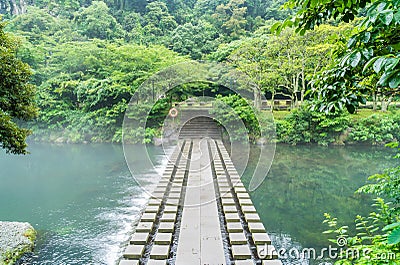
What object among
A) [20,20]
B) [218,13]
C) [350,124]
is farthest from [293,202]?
[20,20]

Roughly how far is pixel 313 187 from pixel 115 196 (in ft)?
15.5

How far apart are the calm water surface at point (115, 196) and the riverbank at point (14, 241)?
0.15 m

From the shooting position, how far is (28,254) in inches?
155

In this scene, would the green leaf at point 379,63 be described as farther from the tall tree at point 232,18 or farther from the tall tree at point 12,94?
the tall tree at point 232,18

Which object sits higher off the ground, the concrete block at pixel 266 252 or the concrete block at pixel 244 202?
the concrete block at pixel 244 202

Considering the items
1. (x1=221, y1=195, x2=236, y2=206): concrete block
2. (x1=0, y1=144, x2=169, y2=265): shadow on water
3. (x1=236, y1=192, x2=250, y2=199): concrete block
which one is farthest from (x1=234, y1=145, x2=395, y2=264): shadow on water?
(x1=0, y1=144, x2=169, y2=265): shadow on water

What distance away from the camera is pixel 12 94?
3.89 m

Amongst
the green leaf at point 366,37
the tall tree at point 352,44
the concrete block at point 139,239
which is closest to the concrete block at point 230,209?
the concrete block at point 139,239

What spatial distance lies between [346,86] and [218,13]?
67.9 feet

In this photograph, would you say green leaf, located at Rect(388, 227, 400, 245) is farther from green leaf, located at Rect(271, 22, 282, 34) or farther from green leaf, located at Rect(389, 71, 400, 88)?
green leaf, located at Rect(271, 22, 282, 34)

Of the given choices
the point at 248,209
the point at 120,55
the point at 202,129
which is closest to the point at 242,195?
the point at 248,209
